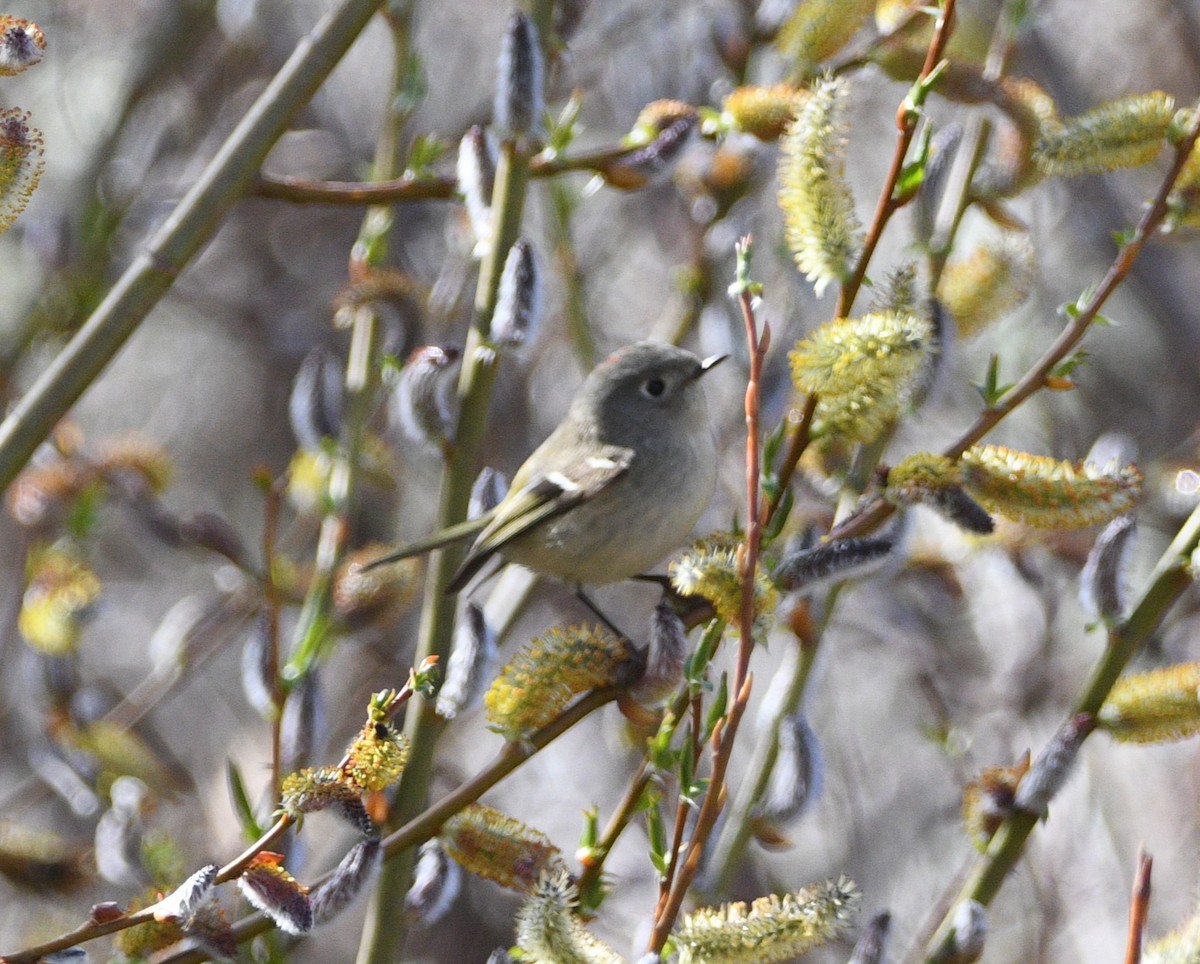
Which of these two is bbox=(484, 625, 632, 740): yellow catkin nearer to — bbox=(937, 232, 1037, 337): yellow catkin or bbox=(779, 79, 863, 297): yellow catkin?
bbox=(779, 79, 863, 297): yellow catkin

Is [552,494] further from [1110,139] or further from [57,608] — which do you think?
[1110,139]

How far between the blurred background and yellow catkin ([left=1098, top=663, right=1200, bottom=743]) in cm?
92

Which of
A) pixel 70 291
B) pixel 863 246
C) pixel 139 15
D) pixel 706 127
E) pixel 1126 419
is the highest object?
pixel 139 15

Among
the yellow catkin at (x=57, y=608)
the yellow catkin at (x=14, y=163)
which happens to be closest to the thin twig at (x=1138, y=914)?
the yellow catkin at (x=14, y=163)

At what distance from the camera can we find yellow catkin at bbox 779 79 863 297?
1.97 meters

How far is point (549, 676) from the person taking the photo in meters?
2.08

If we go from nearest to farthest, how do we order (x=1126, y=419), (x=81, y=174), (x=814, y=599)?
(x=814, y=599)
(x=81, y=174)
(x=1126, y=419)

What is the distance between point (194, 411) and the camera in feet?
23.5

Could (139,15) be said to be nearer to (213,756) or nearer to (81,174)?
(81,174)

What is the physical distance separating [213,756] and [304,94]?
4.34 meters

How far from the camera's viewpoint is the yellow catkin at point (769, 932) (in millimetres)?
1670

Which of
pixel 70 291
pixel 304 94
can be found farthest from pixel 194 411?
pixel 304 94

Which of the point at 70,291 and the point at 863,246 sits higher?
the point at 70,291

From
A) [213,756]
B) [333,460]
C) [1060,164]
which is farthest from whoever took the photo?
[213,756]
